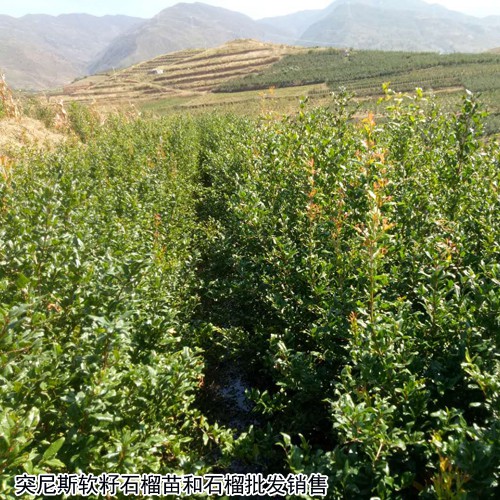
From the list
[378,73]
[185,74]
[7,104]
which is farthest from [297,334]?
[185,74]

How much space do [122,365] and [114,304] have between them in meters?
0.57

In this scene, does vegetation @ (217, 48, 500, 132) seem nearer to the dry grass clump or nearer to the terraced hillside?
the terraced hillside

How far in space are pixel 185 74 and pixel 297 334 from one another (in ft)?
321

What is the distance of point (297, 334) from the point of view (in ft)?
15.0

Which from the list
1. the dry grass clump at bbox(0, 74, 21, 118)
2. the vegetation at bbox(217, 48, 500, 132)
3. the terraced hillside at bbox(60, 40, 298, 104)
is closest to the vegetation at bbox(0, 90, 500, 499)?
the dry grass clump at bbox(0, 74, 21, 118)

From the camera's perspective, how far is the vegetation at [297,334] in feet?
8.09

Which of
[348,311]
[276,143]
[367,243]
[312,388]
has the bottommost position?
[312,388]

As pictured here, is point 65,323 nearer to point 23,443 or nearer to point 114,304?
point 114,304

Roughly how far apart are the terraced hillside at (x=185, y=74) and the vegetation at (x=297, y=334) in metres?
70.1

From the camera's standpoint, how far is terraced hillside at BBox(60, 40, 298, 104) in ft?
253

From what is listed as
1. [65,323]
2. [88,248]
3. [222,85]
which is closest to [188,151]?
[88,248]

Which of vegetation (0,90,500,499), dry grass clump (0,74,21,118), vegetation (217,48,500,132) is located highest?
vegetation (217,48,500,132)

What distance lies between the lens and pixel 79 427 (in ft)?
8.39

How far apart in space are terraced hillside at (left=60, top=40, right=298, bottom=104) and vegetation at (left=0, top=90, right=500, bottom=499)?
70103mm
